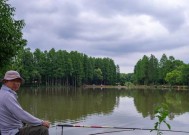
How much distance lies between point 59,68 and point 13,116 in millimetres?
102361

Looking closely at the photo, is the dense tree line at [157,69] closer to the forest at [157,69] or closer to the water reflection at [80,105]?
the forest at [157,69]

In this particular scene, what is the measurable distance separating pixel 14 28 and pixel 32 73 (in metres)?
82.0

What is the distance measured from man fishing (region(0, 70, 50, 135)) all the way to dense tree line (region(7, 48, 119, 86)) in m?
85.4

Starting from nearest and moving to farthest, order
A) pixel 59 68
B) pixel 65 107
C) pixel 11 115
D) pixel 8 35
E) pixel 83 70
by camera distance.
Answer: pixel 11 115, pixel 8 35, pixel 65 107, pixel 59 68, pixel 83 70

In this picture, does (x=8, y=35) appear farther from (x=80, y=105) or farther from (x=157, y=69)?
(x=157, y=69)

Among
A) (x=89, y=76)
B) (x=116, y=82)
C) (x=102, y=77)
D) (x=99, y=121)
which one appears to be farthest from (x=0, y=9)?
(x=116, y=82)

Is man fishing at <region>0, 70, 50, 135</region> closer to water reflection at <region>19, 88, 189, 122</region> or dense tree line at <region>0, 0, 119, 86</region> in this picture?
water reflection at <region>19, 88, 189, 122</region>

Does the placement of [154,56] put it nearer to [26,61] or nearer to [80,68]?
[80,68]

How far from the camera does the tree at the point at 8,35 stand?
15008 mm

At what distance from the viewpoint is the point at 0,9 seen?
15656 mm

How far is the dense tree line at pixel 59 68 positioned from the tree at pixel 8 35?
7294cm

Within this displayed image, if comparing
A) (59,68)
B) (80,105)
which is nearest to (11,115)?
(80,105)

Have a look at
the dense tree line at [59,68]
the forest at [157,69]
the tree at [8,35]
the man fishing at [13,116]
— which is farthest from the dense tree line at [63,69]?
the man fishing at [13,116]

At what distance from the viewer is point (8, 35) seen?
15281 mm
